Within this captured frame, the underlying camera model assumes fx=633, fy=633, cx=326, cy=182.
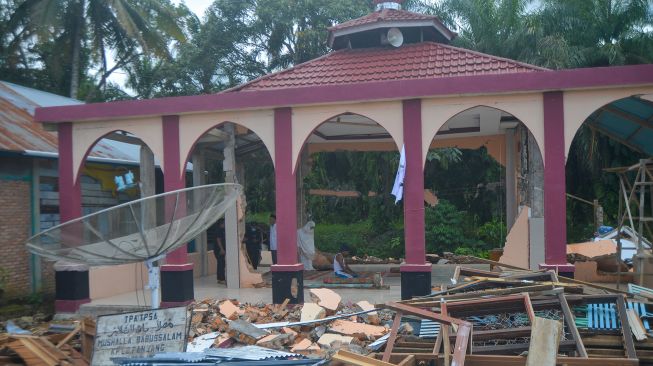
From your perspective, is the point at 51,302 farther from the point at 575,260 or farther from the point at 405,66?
the point at 575,260

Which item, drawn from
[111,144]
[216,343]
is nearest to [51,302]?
[111,144]

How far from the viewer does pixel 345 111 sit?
10461 millimetres

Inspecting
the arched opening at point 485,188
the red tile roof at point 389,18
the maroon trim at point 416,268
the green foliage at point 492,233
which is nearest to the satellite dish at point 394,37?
the red tile roof at point 389,18

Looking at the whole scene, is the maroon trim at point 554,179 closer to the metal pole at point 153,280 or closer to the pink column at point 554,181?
the pink column at point 554,181

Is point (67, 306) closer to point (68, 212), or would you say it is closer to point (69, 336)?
point (68, 212)

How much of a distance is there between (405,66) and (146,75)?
65.7 ft

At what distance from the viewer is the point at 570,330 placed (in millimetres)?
6398

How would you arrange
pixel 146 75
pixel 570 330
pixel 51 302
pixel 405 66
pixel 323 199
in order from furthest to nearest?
pixel 146 75 < pixel 323 199 < pixel 51 302 < pixel 405 66 < pixel 570 330

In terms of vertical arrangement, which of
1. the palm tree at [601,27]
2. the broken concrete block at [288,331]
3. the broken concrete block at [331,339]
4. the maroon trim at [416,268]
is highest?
the palm tree at [601,27]

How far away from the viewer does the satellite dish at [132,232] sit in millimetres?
6730

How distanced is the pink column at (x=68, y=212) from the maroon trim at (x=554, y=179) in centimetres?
806

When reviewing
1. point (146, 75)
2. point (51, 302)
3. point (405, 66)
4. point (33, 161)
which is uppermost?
point (146, 75)

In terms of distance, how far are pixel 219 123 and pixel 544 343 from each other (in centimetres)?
705

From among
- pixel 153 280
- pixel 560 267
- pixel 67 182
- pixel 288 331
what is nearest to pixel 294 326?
pixel 288 331
